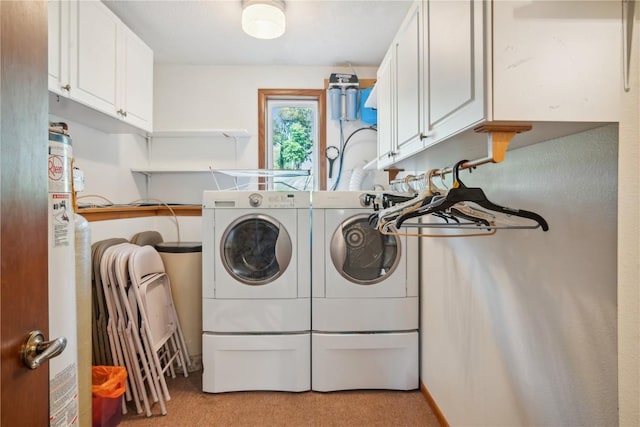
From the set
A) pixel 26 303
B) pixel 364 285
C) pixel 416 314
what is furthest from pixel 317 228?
pixel 26 303

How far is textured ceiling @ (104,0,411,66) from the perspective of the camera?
2084 mm

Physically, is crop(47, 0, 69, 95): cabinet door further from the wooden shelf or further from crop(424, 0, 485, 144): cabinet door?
crop(424, 0, 485, 144): cabinet door

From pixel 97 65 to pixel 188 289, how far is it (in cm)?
150

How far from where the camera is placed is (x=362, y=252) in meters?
2.22

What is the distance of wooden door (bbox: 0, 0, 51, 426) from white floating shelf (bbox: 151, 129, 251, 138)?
77.9 inches

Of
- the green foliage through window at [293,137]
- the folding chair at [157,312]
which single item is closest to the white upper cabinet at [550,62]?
the folding chair at [157,312]

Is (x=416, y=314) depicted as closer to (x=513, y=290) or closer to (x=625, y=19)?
(x=513, y=290)

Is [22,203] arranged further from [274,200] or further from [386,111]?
[386,111]

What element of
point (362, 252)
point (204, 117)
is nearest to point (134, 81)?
point (204, 117)

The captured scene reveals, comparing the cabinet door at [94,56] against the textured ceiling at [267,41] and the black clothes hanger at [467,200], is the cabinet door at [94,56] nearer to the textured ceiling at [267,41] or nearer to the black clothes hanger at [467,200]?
the textured ceiling at [267,41]

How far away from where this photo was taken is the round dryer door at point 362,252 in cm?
219

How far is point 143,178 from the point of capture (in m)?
2.95

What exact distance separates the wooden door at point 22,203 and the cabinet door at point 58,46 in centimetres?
93

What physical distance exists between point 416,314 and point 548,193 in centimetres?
136
